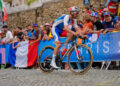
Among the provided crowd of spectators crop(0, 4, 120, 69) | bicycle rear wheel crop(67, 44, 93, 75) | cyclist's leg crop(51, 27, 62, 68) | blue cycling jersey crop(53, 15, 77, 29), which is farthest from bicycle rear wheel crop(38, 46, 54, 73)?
crowd of spectators crop(0, 4, 120, 69)

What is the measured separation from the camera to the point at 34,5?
72.4ft

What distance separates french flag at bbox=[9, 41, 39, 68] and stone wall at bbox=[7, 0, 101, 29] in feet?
16.7

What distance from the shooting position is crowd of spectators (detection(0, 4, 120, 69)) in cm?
956

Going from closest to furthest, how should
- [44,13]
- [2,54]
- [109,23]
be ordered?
[109,23] → [2,54] → [44,13]

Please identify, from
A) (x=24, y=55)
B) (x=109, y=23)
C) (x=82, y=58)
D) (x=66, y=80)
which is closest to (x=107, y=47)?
(x=109, y=23)

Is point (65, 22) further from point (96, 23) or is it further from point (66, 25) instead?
point (96, 23)

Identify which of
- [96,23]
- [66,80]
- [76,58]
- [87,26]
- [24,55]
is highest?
[96,23]

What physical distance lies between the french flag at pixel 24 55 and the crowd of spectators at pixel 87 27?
285 mm

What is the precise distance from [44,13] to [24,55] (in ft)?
27.0

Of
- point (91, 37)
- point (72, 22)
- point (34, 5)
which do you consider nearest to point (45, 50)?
point (72, 22)

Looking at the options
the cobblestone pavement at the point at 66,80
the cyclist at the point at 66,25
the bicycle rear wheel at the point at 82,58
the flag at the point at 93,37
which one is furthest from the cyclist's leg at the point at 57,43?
the flag at the point at 93,37

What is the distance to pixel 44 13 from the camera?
20344 mm

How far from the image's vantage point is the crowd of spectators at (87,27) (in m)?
9.56

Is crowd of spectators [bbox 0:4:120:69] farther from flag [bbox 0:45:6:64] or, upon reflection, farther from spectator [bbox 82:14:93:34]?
flag [bbox 0:45:6:64]
